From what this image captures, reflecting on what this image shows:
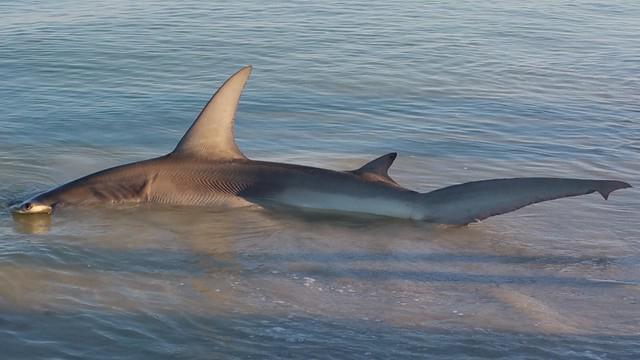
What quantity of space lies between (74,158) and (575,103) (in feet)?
19.9

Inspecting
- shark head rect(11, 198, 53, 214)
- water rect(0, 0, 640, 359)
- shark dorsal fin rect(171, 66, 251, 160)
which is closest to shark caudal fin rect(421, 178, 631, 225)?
water rect(0, 0, 640, 359)

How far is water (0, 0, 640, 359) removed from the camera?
16.4 ft

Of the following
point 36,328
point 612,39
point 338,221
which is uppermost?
point 612,39

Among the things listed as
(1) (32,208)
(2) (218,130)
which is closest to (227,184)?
(2) (218,130)

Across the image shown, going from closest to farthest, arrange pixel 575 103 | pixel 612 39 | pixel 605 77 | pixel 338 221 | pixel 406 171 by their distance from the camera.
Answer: pixel 338 221
pixel 406 171
pixel 575 103
pixel 605 77
pixel 612 39

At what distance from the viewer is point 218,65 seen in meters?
14.2

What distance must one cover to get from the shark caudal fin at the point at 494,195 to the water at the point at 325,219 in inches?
5.6

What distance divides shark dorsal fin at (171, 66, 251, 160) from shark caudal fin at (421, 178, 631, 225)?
4.97 feet

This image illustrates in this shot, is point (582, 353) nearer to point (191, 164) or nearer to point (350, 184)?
point (350, 184)

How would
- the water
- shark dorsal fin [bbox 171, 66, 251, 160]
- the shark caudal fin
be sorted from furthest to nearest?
shark dorsal fin [bbox 171, 66, 251, 160]
the shark caudal fin
the water

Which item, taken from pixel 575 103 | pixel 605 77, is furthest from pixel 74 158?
pixel 605 77

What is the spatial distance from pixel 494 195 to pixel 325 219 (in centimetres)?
122

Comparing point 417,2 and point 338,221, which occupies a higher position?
point 417,2

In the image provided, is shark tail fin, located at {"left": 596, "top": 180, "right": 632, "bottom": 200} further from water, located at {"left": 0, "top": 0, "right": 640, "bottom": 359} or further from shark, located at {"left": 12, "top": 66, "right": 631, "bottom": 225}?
shark, located at {"left": 12, "top": 66, "right": 631, "bottom": 225}
